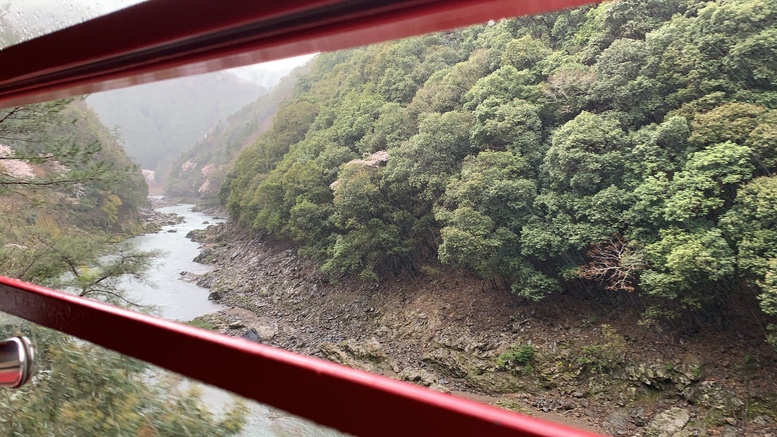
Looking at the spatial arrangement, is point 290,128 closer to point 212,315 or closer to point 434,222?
point 434,222

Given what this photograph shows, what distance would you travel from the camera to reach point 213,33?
20.4 inches

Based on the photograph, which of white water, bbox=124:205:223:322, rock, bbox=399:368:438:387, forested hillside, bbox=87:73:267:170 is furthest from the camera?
rock, bbox=399:368:438:387

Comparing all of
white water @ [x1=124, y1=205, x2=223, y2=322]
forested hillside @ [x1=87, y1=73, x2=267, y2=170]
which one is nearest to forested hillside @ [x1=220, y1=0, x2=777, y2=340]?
white water @ [x1=124, y1=205, x2=223, y2=322]

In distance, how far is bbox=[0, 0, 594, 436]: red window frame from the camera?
0.32 meters

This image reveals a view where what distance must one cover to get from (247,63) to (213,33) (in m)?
0.10

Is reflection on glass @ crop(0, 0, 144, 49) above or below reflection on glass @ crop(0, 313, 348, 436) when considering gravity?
above

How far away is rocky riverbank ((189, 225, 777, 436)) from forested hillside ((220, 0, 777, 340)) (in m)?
0.51

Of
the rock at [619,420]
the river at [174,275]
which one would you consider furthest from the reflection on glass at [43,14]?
the rock at [619,420]

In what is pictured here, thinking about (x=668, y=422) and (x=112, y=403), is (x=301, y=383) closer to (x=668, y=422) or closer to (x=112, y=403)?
(x=112, y=403)

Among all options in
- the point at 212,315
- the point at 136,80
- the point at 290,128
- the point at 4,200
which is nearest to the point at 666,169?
the point at 290,128

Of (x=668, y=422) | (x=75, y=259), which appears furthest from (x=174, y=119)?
(x=668, y=422)

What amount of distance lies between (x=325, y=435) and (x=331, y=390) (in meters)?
0.09

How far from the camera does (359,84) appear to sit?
291 inches

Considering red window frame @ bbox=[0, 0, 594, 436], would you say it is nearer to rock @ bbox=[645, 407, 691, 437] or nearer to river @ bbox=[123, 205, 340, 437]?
river @ bbox=[123, 205, 340, 437]
